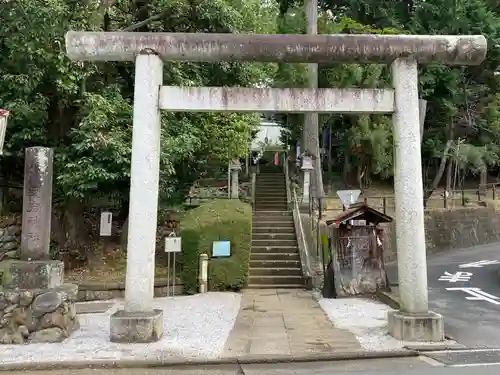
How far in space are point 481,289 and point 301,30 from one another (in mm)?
14130

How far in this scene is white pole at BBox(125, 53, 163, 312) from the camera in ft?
28.4

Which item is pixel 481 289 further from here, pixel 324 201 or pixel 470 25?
pixel 470 25

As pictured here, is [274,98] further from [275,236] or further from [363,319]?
[275,236]

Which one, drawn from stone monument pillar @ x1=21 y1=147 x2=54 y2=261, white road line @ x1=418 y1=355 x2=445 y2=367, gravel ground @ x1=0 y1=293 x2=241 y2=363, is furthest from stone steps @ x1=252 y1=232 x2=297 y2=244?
white road line @ x1=418 y1=355 x2=445 y2=367

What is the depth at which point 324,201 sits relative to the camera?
71.8ft

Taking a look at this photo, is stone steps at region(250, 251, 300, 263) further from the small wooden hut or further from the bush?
the small wooden hut

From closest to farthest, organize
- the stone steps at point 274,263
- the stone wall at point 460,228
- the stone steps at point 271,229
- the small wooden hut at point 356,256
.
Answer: the small wooden hut at point 356,256 < the stone steps at point 274,263 < the stone steps at point 271,229 < the stone wall at point 460,228

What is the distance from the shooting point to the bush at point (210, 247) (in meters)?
14.0

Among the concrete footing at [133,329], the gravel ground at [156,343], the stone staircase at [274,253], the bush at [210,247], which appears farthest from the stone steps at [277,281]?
the concrete footing at [133,329]

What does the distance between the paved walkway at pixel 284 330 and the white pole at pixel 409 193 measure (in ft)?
4.62

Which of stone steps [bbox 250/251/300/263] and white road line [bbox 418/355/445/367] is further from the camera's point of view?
stone steps [bbox 250/251/300/263]

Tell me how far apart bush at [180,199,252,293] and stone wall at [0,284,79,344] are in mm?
5408

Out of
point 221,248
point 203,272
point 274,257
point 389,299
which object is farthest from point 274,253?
point 389,299

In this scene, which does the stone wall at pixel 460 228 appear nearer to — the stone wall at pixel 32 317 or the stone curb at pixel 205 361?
the stone curb at pixel 205 361
